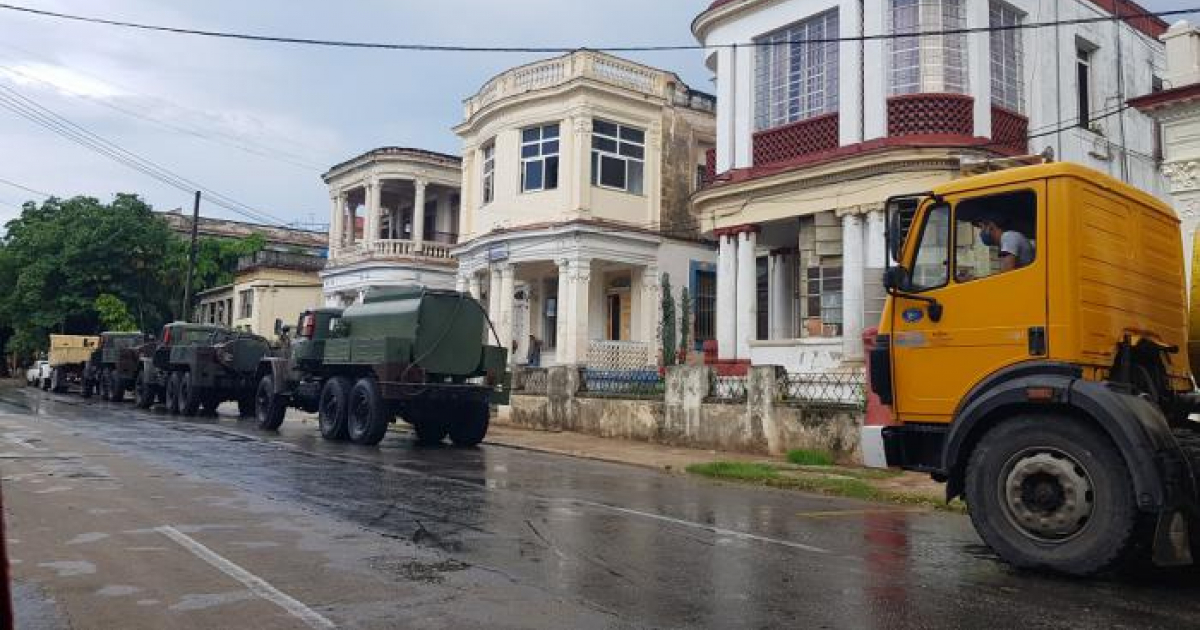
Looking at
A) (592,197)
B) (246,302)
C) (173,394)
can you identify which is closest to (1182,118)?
(592,197)

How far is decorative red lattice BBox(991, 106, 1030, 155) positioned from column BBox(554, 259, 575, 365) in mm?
12354

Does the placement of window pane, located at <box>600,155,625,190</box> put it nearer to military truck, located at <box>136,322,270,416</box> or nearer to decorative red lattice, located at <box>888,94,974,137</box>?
military truck, located at <box>136,322,270,416</box>

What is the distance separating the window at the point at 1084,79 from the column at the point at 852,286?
6062 mm

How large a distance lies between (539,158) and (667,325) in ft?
20.8

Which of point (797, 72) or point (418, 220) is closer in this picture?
point (797, 72)

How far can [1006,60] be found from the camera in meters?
18.6

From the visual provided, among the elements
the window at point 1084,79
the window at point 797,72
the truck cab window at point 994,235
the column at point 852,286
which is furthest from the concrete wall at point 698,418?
the window at point 1084,79

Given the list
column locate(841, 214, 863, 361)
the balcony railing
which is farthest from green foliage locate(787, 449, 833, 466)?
the balcony railing

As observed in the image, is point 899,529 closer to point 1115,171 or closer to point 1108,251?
point 1108,251

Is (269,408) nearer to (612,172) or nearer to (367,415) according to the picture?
(367,415)

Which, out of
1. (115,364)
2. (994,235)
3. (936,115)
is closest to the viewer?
(994,235)

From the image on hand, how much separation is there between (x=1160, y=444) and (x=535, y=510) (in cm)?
551

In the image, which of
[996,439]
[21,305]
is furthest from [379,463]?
[21,305]

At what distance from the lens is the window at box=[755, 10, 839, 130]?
63.7 ft
